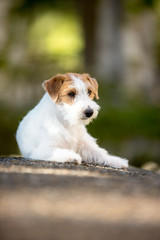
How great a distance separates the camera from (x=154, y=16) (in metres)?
23.7

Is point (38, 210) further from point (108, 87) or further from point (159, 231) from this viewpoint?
point (108, 87)

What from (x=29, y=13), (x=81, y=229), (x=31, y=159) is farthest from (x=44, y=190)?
(x=29, y=13)

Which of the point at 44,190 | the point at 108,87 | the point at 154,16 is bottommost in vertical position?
the point at 44,190

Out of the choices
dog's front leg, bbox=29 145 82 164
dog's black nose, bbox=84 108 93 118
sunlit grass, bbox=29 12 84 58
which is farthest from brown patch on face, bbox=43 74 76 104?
sunlit grass, bbox=29 12 84 58

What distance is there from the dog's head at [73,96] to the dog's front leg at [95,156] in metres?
0.58

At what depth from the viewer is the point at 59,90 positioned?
26.4 ft

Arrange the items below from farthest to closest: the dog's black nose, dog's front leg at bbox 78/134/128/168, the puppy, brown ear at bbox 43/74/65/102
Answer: dog's front leg at bbox 78/134/128/168
brown ear at bbox 43/74/65/102
the puppy
the dog's black nose

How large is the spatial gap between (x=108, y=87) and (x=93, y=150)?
13669 millimetres

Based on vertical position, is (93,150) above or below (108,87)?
below

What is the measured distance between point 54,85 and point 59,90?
12cm

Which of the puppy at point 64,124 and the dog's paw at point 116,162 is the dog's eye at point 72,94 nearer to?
the puppy at point 64,124

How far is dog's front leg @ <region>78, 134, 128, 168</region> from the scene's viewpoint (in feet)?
26.7

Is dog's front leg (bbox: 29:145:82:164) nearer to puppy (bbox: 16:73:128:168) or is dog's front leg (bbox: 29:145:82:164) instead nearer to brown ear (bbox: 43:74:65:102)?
puppy (bbox: 16:73:128:168)

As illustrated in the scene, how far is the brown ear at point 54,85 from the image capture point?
8.01m
